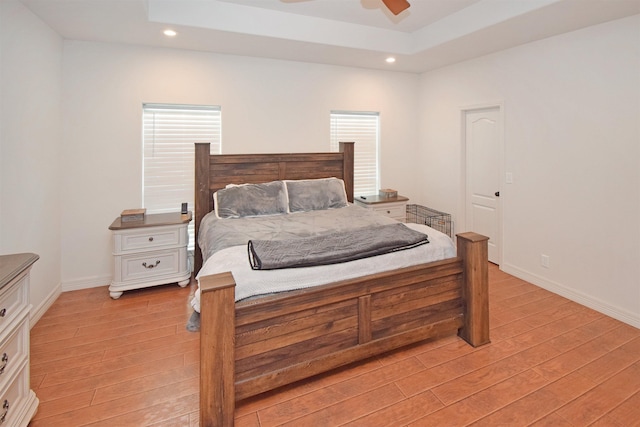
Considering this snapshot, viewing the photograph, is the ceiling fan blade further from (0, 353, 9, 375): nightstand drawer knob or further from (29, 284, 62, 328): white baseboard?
(29, 284, 62, 328): white baseboard

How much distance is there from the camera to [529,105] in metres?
3.50

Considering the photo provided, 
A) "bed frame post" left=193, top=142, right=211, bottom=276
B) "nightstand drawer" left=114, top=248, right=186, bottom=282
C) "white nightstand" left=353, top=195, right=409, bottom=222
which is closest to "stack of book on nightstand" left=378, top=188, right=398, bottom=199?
"white nightstand" left=353, top=195, right=409, bottom=222

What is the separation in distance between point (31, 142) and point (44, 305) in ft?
4.58

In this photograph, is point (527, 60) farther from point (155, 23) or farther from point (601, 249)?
point (155, 23)

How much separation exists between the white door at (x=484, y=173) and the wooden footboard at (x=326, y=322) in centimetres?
195

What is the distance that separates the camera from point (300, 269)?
6.57ft

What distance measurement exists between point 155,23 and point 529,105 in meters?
3.64

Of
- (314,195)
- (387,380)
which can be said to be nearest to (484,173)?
(314,195)

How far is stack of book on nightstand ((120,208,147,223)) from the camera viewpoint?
3330 millimetres

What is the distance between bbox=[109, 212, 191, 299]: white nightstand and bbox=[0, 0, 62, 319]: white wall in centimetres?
54

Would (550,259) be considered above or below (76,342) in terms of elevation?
above

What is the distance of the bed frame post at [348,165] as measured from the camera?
4.29 meters

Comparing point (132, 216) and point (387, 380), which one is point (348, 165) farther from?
point (387, 380)

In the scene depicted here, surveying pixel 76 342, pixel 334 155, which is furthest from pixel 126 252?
pixel 334 155
